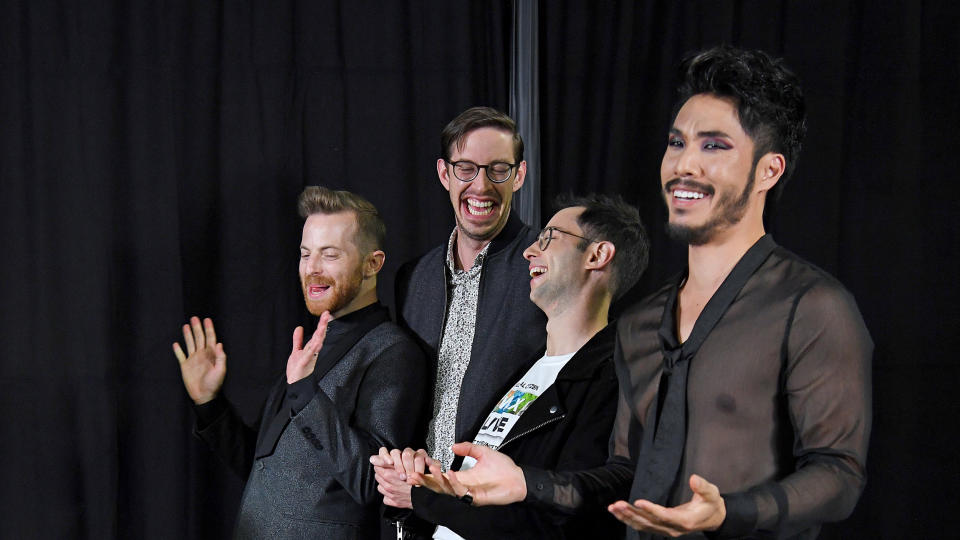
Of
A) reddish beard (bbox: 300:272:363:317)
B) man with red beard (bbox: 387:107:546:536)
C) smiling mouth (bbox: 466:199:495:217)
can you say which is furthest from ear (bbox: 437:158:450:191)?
reddish beard (bbox: 300:272:363:317)

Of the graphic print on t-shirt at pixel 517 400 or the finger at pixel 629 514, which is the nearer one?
the finger at pixel 629 514

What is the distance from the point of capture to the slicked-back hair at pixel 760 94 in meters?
1.62

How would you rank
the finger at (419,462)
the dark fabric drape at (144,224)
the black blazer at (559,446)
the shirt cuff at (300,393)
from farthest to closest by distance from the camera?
the dark fabric drape at (144,224) < the shirt cuff at (300,393) < the black blazer at (559,446) < the finger at (419,462)

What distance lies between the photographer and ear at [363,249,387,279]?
266 centimetres

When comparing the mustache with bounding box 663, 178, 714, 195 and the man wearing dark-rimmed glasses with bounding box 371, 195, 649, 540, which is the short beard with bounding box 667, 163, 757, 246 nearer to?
the mustache with bounding box 663, 178, 714, 195

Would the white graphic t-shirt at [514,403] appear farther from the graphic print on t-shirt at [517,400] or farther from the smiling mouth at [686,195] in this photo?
the smiling mouth at [686,195]

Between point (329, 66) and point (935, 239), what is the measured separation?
2182mm

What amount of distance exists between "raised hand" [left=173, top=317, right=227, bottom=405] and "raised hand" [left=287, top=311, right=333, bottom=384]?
16.4 inches

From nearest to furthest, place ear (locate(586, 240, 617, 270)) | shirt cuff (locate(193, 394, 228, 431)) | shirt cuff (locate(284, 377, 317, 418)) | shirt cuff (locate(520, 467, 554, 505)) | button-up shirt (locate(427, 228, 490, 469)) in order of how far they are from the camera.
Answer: shirt cuff (locate(520, 467, 554, 505))
ear (locate(586, 240, 617, 270))
shirt cuff (locate(284, 377, 317, 418))
button-up shirt (locate(427, 228, 490, 469))
shirt cuff (locate(193, 394, 228, 431))

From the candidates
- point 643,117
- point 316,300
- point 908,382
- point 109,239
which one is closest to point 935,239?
point 908,382

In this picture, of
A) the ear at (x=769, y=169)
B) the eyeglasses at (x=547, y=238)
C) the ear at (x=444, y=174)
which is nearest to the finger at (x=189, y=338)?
the ear at (x=444, y=174)

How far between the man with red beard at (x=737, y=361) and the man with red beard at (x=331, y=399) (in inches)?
29.9

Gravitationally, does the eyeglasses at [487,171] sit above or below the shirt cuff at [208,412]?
above

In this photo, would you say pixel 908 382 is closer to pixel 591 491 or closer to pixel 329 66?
pixel 591 491
